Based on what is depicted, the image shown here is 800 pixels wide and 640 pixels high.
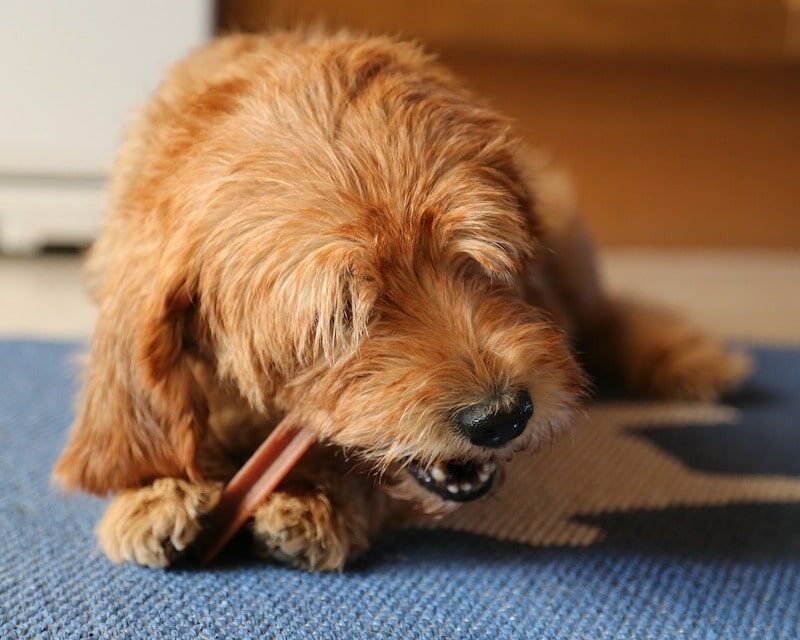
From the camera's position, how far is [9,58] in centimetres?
321

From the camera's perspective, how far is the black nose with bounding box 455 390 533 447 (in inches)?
51.6

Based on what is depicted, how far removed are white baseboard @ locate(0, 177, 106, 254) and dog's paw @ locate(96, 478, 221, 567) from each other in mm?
2112

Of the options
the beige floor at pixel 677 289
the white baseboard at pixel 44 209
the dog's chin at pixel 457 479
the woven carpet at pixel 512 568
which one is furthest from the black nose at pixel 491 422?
the white baseboard at pixel 44 209

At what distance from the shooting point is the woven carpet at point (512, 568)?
1346 mm

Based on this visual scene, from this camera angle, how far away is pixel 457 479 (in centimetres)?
148

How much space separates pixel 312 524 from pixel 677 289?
2538mm

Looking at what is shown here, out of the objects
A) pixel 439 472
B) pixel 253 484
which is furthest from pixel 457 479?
pixel 253 484

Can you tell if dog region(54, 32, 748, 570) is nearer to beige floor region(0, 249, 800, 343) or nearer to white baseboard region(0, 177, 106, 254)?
beige floor region(0, 249, 800, 343)

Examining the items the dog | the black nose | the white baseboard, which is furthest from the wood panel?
the black nose

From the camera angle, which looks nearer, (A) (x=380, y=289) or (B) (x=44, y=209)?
(A) (x=380, y=289)

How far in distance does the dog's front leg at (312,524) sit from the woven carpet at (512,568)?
0.03m

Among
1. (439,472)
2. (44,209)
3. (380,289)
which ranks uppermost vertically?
(380,289)

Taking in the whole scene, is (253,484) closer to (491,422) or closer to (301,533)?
(301,533)

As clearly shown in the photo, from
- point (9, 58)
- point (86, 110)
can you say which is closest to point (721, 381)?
point (86, 110)
